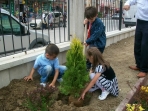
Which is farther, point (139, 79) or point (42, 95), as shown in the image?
point (139, 79)

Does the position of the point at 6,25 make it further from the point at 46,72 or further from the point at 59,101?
the point at 59,101

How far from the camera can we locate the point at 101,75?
3115 millimetres

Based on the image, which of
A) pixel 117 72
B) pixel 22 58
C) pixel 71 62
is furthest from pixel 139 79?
pixel 22 58

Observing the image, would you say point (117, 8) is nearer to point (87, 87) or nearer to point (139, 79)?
point (139, 79)

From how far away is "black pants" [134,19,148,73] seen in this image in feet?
13.0

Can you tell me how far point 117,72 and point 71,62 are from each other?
1.99 meters

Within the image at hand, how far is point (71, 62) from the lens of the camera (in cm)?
268

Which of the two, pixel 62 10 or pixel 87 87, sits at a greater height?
pixel 62 10

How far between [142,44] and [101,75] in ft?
4.52

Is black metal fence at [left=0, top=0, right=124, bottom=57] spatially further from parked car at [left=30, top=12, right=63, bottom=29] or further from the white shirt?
the white shirt

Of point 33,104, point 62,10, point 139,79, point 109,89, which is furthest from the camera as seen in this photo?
point 62,10

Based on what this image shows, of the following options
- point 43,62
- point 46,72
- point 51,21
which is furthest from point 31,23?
point 46,72

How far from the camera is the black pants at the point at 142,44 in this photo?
3.95 m

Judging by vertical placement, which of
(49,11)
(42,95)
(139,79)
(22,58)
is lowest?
(139,79)
